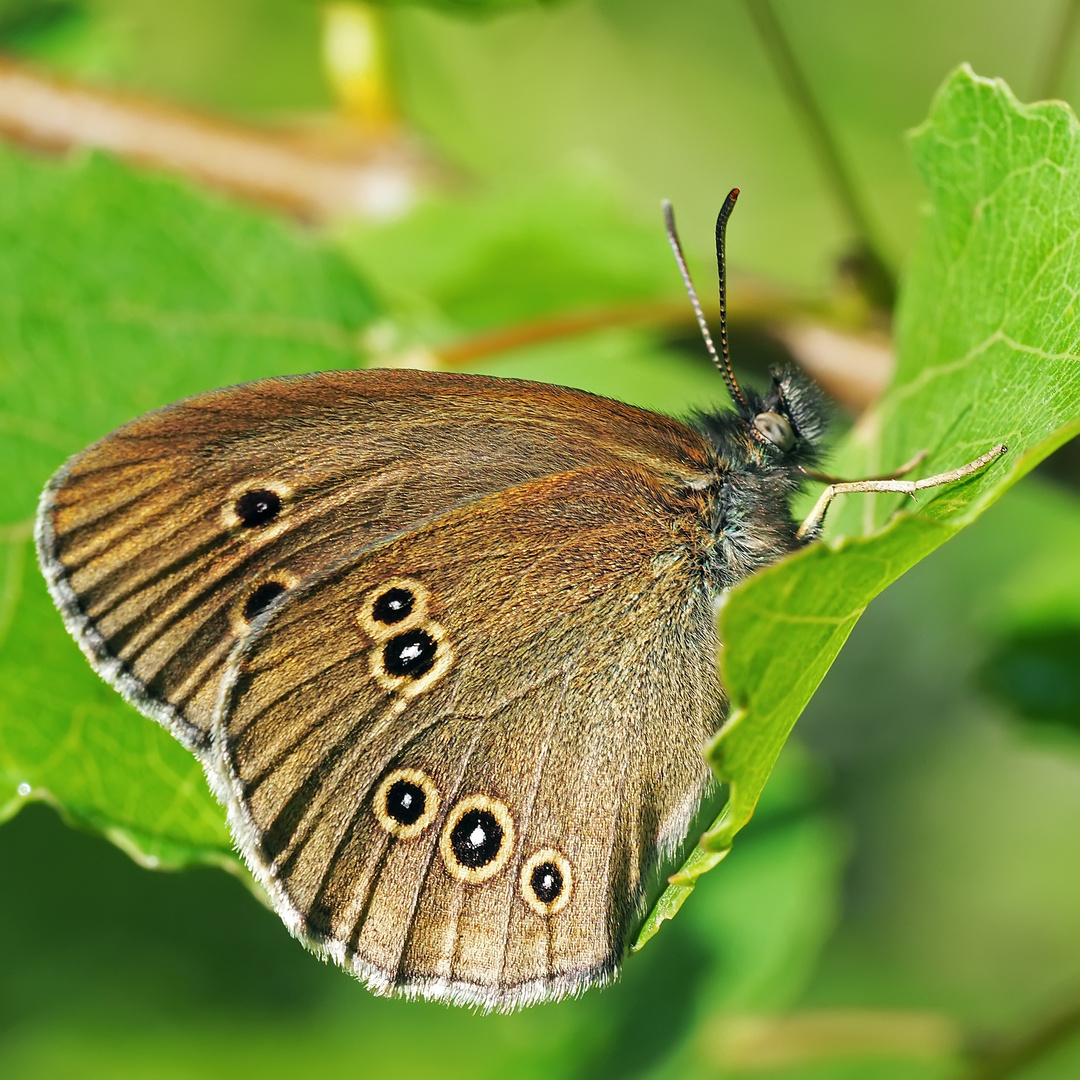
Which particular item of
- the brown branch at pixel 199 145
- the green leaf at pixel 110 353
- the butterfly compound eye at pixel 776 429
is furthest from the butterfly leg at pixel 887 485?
the brown branch at pixel 199 145

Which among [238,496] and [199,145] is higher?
[199,145]

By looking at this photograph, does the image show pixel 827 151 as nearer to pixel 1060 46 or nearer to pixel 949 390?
pixel 1060 46

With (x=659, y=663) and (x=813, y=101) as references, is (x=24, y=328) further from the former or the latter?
(x=813, y=101)

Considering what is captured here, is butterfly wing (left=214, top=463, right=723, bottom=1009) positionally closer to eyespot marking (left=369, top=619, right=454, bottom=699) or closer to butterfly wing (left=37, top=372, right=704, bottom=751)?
eyespot marking (left=369, top=619, right=454, bottom=699)

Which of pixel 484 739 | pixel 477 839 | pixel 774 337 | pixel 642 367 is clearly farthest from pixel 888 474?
pixel 642 367

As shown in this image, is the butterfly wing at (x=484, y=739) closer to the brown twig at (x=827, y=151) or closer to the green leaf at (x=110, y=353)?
the green leaf at (x=110, y=353)

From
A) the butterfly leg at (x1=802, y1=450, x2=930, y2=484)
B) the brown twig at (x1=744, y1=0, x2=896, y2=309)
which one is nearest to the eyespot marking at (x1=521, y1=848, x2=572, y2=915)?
the butterfly leg at (x1=802, y1=450, x2=930, y2=484)

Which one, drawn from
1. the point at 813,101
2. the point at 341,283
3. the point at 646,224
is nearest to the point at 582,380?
the point at 646,224
